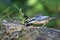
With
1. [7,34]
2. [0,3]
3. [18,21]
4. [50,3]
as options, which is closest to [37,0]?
[50,3]

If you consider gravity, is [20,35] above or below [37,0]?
below

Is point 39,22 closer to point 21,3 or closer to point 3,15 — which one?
point 3,15

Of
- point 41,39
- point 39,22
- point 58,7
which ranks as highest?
point 58,7

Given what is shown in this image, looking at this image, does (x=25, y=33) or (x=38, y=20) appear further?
(x=38, y=20)

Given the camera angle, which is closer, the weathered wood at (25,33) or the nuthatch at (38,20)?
the weathered wood at (25,33)

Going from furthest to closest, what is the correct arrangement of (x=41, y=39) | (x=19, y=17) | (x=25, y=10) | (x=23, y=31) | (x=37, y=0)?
1. (x=25, y=10)
2. (x=37, y=0)
3. (x=19, y=17)
4. (x=23, y=31)
5. (x=41, y=39)

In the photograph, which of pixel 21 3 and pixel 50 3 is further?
pixel 21 3

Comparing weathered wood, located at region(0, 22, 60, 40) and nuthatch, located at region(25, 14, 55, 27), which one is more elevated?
nuthatch, located at region(25, 14, 55, 27)

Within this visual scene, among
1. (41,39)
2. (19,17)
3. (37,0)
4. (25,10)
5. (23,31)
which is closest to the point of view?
(41,39)

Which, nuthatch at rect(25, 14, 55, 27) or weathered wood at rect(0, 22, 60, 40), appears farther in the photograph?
nuthatch at rect(25, 14, 55, 27)

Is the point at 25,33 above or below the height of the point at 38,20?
below

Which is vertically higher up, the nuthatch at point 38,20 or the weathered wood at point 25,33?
the nuthatch at point 38,20
